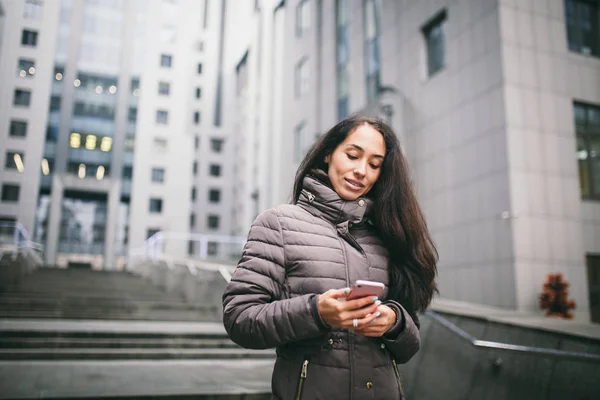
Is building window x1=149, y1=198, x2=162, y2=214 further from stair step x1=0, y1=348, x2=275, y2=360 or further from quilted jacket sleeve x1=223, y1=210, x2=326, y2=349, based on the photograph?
quilted jacket sleeve x1=223, y1=210, x2=326, y2=349

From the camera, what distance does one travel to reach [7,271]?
1262cm

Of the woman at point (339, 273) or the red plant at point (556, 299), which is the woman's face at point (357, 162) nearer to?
the woman at point (339, 273)

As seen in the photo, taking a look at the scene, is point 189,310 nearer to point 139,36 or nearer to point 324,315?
point 324,315

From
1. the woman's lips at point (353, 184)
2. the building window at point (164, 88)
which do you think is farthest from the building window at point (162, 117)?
the woman's lips at point (353, 184)

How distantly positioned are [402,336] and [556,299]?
9.94 m

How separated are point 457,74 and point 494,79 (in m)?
1.31

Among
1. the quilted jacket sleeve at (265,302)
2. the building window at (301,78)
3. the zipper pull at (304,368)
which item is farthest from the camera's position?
the building window at (301,78)

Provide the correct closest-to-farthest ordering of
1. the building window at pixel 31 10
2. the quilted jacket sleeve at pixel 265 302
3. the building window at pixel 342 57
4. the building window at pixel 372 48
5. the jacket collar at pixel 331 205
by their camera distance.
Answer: the quilted jacket sleeve at pixel 265 302 → the jacket collar at pixel 331 205 → the building window at pixel 31 10 → the building window at pixel 372 48 → the building window at pixel 342 57

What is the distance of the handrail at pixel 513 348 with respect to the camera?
3.91 metres

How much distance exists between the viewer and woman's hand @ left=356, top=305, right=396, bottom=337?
1.62 meters

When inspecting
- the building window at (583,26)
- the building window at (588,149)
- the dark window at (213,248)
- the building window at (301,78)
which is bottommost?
the dark window at (213,248)

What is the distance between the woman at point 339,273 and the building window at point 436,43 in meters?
12.9

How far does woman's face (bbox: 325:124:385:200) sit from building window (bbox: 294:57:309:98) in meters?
21.1

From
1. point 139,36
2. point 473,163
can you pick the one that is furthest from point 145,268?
point 139,36
